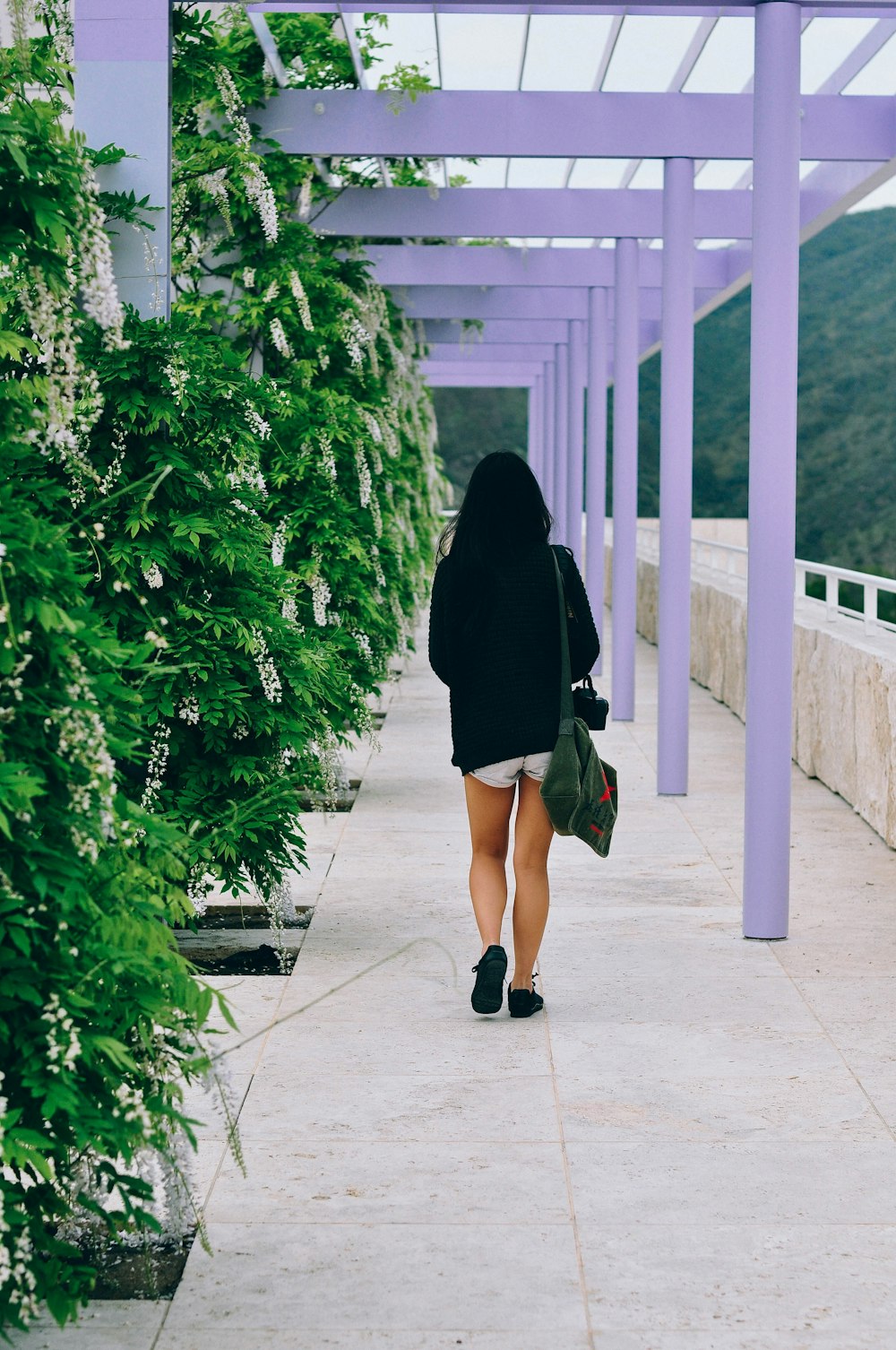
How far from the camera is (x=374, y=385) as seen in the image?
10.7 metres

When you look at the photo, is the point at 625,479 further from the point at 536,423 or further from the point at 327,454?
the point at 536,423

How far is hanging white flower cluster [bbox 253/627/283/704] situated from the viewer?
17.8 feet

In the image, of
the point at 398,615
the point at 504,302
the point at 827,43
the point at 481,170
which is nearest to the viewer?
the point at 827,43

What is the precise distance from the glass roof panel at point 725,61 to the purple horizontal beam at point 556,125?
0.76ft

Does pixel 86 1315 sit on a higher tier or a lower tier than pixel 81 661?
lower

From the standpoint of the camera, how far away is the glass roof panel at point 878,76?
8977 mm

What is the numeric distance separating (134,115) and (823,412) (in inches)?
2484

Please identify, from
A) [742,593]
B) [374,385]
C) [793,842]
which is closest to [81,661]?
[793,842]

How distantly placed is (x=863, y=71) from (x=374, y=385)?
332 centimetres

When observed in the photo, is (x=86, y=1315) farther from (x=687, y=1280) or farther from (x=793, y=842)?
(x=793, y=842)

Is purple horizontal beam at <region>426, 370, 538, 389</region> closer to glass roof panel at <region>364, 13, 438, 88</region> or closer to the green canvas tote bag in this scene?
glass roof panel at <region>364, 13, 438, 88</region>

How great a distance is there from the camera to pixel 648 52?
9.30 meters

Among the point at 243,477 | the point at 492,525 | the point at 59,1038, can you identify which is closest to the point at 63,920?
the point at 59,1038

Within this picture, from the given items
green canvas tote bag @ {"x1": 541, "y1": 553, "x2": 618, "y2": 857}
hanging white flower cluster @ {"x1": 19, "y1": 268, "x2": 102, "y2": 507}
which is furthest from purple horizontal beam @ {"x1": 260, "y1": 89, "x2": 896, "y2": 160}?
hanging white flower cluster @ {"x1": 19, "y1": 268, "x2": 102, "y2": 507}
